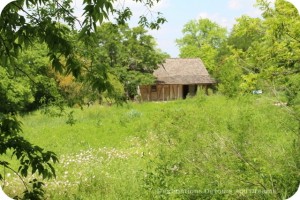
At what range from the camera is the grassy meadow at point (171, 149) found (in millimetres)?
2850

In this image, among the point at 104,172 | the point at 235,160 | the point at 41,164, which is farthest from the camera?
the point at 104,172

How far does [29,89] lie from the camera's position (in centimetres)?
274

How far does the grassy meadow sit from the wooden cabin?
0.10 meters

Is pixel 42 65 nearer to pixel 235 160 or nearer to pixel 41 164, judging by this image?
pixel 41 164

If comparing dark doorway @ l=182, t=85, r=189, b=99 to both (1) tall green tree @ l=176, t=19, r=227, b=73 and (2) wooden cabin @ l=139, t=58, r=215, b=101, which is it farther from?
(1) tall green tree @ l=176, t=19, r=227, b=73

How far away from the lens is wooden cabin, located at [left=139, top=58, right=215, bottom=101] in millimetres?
3059

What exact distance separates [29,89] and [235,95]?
1617 mm

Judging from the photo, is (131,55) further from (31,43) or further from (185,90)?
(31,43)

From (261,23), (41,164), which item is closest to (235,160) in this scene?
(261,23)

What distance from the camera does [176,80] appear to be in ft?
10.3

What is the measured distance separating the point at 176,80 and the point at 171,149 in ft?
1.96

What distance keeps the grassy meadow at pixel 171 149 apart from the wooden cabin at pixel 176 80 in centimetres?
10

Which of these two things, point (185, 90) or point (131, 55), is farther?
point (185, 90)

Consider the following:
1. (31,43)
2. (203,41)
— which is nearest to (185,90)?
(203,41)
